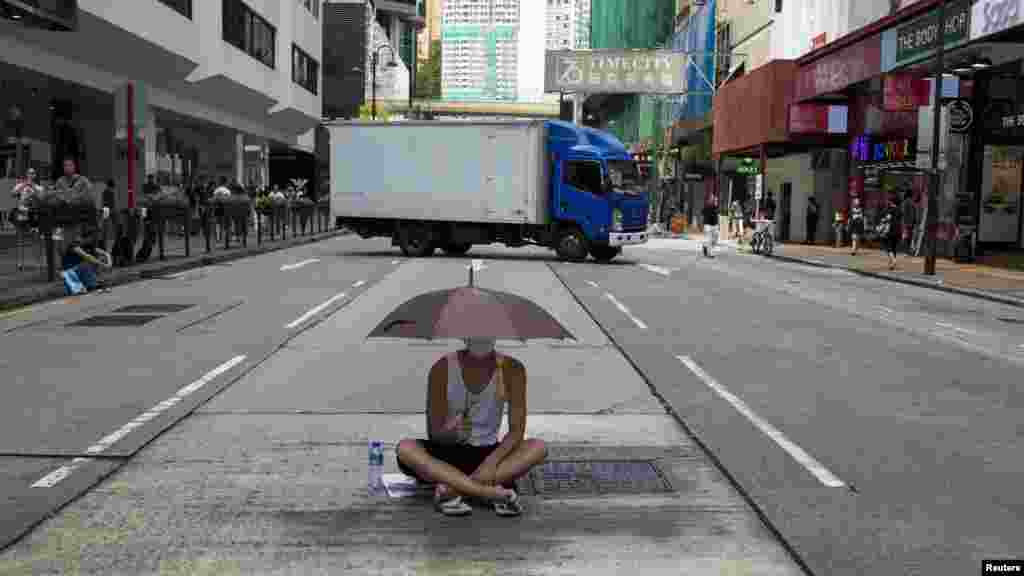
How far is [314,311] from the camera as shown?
48.4 feet

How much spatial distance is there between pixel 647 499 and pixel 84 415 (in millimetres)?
4347

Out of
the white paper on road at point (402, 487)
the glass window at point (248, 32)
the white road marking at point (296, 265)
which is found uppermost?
the glass window at point (248, 32)

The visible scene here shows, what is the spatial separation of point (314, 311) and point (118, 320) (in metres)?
2.56

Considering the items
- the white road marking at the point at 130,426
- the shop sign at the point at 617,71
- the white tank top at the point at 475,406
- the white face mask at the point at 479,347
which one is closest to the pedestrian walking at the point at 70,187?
the white road marking at the point at 130,426

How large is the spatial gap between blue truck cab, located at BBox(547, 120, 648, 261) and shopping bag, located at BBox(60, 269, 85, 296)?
1300 cm

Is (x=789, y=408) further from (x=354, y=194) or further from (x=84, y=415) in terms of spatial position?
(x=354, y=194)

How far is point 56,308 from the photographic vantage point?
49.0ft

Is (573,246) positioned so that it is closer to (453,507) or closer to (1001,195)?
(1001,195)

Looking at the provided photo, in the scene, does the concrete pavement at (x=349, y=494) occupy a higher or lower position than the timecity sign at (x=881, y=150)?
lower

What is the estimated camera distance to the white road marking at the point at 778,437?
20.7 feet

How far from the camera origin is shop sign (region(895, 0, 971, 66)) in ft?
86.8

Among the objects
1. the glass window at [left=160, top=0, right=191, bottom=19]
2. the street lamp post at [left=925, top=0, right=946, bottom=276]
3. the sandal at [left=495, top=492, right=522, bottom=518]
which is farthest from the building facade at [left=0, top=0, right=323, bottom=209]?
the sandal at [left=495, top=492, right=522, bottom=518]

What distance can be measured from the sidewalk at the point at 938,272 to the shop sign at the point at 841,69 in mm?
5730

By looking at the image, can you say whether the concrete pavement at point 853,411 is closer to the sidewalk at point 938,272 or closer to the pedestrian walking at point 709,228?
the sidewalk at point 938,272
